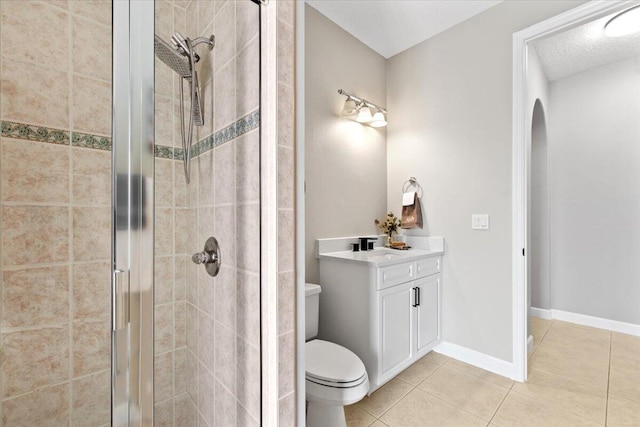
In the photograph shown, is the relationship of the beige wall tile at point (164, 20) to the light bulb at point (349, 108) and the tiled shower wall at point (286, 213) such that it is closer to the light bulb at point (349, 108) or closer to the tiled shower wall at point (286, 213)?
the tiled shower wall at point (286, 213)

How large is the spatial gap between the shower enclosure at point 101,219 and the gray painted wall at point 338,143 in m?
1.20

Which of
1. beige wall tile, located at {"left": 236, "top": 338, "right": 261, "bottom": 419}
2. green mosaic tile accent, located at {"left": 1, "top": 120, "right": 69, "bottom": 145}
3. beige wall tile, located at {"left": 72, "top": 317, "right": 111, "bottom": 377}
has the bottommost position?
beige wall tile, located at {"left": 236, "top": 338, "right": 261, "bottom": 419}

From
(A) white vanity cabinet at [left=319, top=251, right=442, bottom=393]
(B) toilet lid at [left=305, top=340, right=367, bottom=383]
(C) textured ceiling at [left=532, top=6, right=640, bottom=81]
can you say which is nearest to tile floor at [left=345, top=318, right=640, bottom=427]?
(A) white vanity cabinet at [left=319, top=251, right=442, bottom=393]

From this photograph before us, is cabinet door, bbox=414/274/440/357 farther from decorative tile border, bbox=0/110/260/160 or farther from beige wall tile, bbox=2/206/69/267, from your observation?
beige wall tile, bbox=2/206/69/267

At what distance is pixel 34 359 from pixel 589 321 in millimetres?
4257

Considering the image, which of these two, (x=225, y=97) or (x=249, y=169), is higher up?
(x=225, y=97)

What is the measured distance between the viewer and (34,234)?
0.95m

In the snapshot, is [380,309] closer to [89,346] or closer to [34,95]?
[89,346]

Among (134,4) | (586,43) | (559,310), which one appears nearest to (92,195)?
(134,4)

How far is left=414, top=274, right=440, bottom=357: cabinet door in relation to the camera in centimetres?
217

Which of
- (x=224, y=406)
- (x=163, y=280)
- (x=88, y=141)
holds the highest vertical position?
(x=88, y=141)

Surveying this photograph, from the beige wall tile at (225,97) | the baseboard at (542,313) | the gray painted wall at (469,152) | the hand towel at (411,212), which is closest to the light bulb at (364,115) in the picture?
the gray painted wall at (469,152)

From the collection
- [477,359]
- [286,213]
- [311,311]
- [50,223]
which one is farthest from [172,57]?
[477,359]

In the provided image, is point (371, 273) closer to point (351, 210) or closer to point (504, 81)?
point (351, 210)
